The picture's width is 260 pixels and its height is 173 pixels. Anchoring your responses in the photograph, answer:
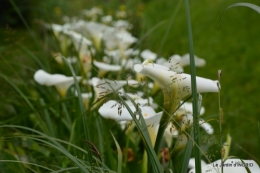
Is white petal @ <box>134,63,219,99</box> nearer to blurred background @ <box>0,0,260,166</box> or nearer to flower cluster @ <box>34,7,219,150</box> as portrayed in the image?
flower cluster @ <box>34,7,219,150</box>

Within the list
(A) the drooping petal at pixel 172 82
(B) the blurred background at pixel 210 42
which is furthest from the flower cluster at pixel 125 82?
(B) the blurred background at pixel 210 42

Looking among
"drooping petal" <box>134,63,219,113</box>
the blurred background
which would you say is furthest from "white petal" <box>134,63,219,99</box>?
the blurred background

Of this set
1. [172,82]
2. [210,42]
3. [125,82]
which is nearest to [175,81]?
[172,82]

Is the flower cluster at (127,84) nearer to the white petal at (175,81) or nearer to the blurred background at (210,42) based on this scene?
the white petal at (175,81)

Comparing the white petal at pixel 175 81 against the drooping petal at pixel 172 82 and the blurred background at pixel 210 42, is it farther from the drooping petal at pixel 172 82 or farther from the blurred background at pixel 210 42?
the blurred background at pixel 210 42

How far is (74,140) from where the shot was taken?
61.0 inches

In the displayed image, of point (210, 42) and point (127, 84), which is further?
point (210, 42)

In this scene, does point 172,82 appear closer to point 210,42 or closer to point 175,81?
point 175,81

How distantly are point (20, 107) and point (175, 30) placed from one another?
405 centimetres

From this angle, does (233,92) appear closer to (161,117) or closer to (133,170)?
(133,170)

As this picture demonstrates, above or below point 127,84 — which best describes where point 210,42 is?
above

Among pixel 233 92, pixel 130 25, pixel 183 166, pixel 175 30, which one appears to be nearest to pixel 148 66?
pixel 183 166

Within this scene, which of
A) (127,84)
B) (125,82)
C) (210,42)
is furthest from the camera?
(210,42)

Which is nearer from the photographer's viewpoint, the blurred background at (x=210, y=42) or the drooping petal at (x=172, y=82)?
the drooping petal at (x=172, y=82)
